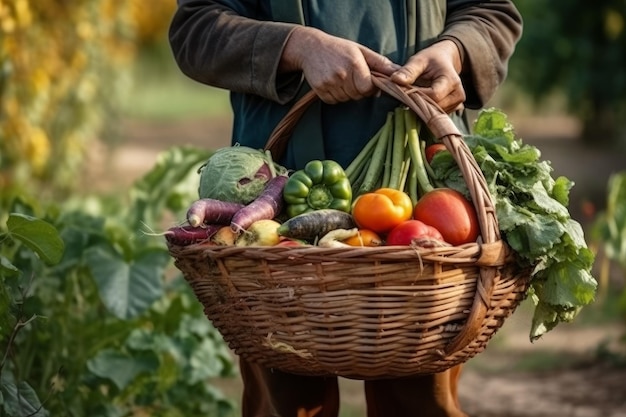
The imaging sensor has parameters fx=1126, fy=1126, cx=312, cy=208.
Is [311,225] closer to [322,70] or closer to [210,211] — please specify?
[210,211]

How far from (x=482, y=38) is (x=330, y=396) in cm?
103

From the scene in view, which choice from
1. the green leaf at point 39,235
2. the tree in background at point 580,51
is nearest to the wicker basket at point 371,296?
the green leaf at point 39,235

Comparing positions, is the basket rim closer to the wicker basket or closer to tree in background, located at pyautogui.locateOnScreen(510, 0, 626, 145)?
the wicker basket

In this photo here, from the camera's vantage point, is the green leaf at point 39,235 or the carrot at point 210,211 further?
the green leaf at point 39,235

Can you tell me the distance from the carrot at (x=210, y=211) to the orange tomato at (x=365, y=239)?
309 mm

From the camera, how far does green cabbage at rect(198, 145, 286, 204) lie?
2.72 meters

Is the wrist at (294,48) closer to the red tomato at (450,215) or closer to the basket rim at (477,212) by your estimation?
the basket rim at (477,212)

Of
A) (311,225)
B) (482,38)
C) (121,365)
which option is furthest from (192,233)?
(121,365)

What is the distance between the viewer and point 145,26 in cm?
1591

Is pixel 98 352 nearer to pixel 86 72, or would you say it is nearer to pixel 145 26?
pixel 86 72

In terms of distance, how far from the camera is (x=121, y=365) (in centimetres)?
416

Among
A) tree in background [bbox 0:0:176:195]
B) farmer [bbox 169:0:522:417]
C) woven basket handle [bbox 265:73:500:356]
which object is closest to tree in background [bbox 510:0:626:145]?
tree in background [bbox 0:0:176:195]

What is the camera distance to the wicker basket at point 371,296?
2426 millimetres

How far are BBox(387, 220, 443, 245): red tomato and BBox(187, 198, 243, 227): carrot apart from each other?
40cm
